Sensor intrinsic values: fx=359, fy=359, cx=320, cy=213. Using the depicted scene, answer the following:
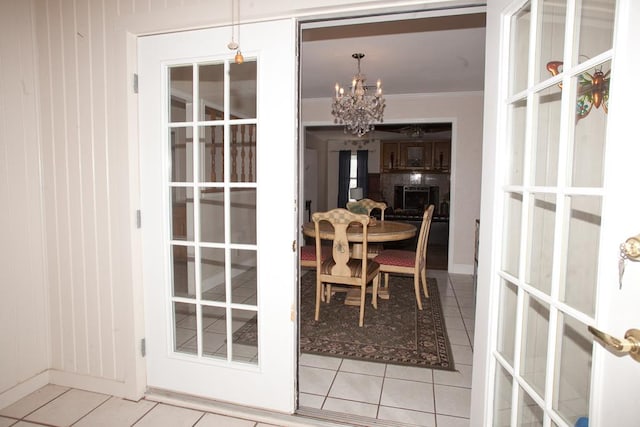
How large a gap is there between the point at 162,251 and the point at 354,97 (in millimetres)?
2928

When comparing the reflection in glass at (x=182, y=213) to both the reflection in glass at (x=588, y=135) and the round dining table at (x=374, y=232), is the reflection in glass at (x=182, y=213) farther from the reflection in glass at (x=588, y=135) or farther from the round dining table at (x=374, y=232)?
the reflection in glass at (x=588, y=135)

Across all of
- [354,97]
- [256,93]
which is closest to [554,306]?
[256,93]

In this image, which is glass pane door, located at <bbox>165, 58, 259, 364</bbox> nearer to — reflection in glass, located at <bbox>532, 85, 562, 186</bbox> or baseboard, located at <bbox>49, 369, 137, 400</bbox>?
baseboard, located at <bbox>49, 369, 137, 400</bbox>

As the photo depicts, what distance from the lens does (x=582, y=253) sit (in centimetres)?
105

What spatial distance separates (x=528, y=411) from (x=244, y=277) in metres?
1.43

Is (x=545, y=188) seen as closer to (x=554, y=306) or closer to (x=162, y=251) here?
(x=554, y=306)

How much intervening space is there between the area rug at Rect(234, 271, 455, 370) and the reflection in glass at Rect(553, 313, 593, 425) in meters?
1.41

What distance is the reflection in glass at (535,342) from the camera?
1178 millimetres

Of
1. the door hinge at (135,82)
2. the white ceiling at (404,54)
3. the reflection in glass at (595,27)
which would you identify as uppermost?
the white ceiling at (404,54)

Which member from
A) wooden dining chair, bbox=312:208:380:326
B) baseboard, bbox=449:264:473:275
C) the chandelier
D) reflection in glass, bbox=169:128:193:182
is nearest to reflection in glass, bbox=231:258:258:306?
reflection in glass, bbox=169:128:193:182

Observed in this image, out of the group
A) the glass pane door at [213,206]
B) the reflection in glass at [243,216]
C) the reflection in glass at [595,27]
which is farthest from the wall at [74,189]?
the reflection in glass at [595,27]

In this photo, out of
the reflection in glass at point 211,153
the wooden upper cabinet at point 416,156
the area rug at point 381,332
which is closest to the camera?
the reflection in glass at point 211,153

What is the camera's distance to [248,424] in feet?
6.25

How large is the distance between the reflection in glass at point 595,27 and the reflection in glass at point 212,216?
1.67 m
